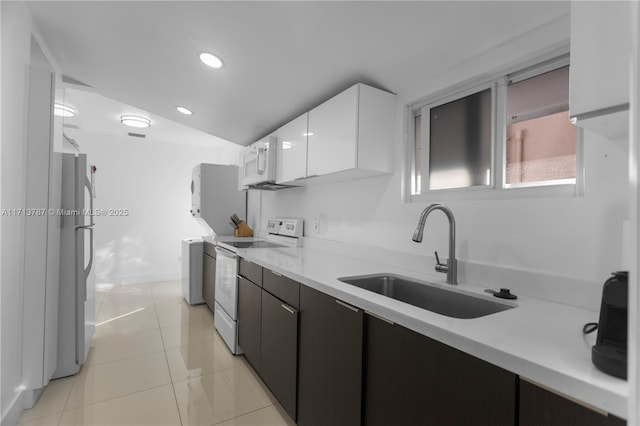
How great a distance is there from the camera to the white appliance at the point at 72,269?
2.06m

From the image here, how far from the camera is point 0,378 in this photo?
148cm

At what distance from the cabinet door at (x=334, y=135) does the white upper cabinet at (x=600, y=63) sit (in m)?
1.08

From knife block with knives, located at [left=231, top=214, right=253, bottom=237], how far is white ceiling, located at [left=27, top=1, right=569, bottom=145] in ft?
5.17

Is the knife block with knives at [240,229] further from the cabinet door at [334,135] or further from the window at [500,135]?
the window at [500,135]

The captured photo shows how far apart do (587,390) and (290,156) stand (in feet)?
7.35

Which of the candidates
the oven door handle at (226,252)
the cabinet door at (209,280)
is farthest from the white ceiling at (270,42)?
the cabinet door at (209,280)

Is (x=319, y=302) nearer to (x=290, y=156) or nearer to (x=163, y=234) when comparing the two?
(x=290, y=156)

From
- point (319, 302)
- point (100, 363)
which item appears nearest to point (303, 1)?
point (319, 302)

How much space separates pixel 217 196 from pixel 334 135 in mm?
2525

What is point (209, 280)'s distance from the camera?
3.39 meters

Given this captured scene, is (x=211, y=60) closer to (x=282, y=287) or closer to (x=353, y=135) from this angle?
(x=353, y=135)

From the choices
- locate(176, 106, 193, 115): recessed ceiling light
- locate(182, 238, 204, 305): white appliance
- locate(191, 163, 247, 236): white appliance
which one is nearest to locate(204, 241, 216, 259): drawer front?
locate(182, 238, 204, 305): white appliance

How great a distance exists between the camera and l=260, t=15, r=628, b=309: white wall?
1.03 meters

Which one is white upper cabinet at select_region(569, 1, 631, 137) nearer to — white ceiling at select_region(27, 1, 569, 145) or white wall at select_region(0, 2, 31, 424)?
white ceiling at select_region(27, 1, 569, 145)
